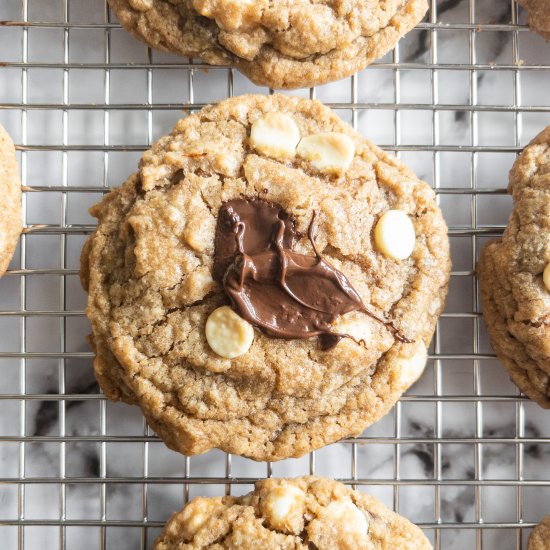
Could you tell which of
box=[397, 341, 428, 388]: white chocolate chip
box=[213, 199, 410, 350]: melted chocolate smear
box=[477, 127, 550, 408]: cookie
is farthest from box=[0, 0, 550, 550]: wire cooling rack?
box=[213, 199, 410, 350]: melted chocolate smear

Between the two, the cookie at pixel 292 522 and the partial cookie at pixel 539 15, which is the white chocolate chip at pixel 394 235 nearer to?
the cookie at pixel 292 522

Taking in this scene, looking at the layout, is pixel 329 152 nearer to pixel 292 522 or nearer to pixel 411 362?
pixel 411 362

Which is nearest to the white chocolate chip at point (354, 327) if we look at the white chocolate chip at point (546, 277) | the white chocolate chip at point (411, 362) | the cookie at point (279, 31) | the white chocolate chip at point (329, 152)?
the white chocolate chip at point (411, 362)

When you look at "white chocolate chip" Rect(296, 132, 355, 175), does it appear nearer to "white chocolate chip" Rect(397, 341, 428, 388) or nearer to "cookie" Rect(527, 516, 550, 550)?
"white chocolate chip" Rect(397, 341, 428, 388)

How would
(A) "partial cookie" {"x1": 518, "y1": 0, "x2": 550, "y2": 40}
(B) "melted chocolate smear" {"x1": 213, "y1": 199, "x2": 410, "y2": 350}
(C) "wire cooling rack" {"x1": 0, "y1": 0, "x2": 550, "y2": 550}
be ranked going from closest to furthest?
(B) "melted chocolate smear" {"x1": 213, "y1": 199, "x2": 410, "y2": 350}, (A) "partial cookie" {"x1": 518, "y1": 0, "x2": 550, "y2": 40}, (C) "wire cooling rack" {"x1": 0, "y1": 0, "x2": 550, "y2": 550}

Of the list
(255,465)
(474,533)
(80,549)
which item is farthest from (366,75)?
(80,549)
